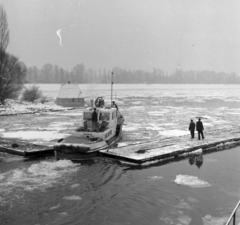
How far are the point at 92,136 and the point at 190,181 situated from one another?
280 inches

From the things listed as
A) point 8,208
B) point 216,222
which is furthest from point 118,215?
point 8,208

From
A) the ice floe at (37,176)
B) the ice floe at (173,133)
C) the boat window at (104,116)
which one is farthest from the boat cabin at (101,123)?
the ice floe at (173,133)

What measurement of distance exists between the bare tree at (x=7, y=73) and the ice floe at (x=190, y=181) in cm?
4458

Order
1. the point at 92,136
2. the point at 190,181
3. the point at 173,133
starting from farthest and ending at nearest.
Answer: the point at 173,133 → the point at 92,136 → the point at 190,181

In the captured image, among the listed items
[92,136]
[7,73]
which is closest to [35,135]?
[92,136]

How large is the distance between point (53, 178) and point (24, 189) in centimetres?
157

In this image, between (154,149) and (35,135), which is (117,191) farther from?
(35,135)

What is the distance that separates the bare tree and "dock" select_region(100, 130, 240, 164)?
1531 inches

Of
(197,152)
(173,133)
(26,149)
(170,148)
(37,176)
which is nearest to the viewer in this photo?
(37,176)

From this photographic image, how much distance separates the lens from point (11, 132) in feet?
80.1

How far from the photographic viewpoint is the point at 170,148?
17562 millimetres

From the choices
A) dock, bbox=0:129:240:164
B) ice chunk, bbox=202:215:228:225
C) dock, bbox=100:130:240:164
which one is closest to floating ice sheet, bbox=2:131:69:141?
dock, bbox=0:129:240:164

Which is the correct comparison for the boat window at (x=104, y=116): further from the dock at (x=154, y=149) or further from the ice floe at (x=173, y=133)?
the ice floe at (x=173, y=133)

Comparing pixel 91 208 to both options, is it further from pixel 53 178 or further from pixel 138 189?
pixel 53 178
